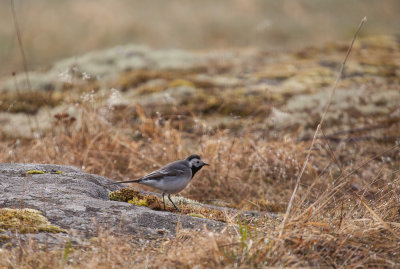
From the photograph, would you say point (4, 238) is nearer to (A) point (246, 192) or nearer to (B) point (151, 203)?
(B) point (151, 203)

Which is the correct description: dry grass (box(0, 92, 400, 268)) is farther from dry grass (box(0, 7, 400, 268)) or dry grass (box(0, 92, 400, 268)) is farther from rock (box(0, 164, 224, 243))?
rock (box(0, 164, 224, 243))

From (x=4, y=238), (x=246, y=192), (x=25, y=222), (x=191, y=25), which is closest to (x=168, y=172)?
(x=25, y=222)

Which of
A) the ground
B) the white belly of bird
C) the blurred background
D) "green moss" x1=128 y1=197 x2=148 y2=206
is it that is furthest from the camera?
the blurred background

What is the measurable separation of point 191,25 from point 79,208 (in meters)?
34.0

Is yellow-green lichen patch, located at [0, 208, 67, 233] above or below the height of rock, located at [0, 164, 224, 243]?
above

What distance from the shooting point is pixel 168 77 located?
16.9 metres

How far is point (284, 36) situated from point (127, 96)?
2429cm

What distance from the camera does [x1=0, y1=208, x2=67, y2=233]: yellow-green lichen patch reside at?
3.95 m

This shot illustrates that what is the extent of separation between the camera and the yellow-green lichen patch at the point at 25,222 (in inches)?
156

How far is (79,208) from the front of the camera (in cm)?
449

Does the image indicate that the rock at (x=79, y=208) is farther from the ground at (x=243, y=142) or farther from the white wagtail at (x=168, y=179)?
the white wagtail at (x=168, y=179)

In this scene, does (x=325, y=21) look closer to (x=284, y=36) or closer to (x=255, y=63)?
(x=284, y=36)

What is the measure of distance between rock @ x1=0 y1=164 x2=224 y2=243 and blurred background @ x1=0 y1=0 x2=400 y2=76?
74.6 ft

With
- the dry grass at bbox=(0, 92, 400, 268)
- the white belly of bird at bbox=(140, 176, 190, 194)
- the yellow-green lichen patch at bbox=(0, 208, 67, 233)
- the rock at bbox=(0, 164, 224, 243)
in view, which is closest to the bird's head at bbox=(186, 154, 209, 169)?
the white belly of bird at bbox=(140, 176, 190, 194)
